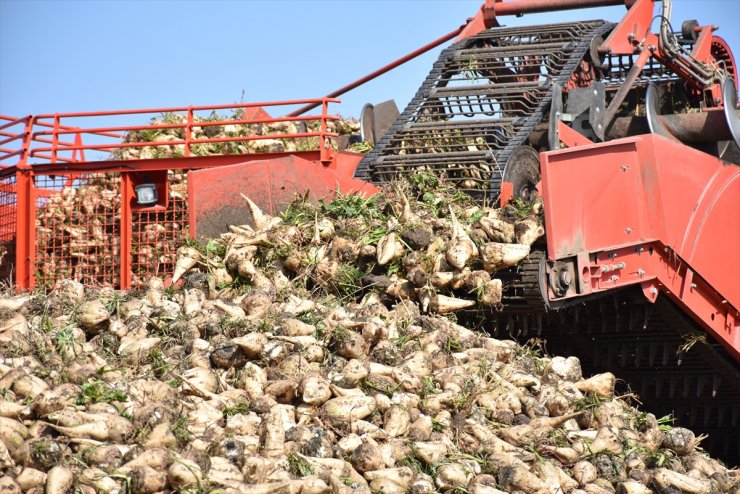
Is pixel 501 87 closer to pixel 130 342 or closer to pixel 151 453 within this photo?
pixel 130 342

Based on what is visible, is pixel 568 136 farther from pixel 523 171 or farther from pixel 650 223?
pixel 650 223

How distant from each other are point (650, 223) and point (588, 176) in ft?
1.81

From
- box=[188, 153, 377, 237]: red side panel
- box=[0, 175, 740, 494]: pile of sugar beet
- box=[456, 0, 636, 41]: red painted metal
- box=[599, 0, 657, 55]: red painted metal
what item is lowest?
box=[0, 175, 740, 494]: pile of sugar beet

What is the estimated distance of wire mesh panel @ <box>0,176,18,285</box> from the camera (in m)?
9.98

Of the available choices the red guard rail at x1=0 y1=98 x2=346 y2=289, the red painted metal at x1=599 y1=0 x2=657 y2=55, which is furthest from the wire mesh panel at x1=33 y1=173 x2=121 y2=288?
the red painted metal at x1=599 y1=0 x2=657 y2=55

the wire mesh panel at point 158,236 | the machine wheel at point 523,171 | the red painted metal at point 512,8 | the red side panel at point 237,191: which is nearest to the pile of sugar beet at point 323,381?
the red side panel at point 237,191

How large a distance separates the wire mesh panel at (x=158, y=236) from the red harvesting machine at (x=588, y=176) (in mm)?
108

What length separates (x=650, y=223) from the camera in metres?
7.11

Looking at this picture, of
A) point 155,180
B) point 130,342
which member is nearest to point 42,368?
point 130,342

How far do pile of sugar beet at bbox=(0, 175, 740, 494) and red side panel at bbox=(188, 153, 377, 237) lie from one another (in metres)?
0.28

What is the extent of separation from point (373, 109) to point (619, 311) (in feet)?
12.1

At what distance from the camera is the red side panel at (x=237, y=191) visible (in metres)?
7.99

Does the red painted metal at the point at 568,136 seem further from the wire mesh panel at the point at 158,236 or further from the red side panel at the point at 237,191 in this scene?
the wire mesh panel at the point at 158,236

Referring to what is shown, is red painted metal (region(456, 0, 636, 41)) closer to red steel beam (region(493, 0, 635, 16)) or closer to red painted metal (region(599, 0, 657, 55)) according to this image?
red steel beam (region(493, 0, 635, 16))
